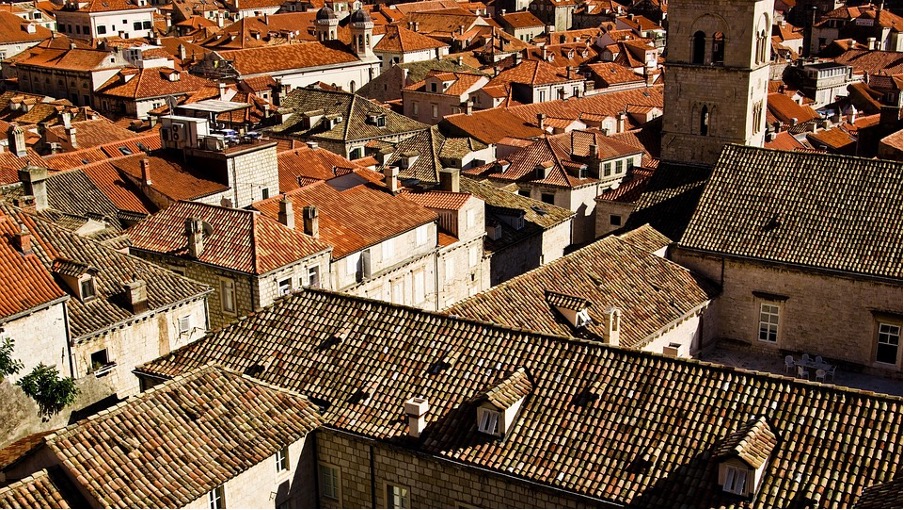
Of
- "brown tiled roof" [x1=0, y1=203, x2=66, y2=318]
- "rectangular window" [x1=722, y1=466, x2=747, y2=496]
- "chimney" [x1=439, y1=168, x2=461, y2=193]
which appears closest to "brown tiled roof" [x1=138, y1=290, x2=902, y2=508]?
"rectangular window" [x1=722, y1=466, x2=747, y2=496]

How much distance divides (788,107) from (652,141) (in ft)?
49.3

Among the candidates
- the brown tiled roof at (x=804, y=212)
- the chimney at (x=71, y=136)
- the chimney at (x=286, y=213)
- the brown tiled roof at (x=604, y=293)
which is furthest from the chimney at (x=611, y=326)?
the chimney at (x=71, y=136)

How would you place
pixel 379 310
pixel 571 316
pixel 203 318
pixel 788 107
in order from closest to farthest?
pixel 379 310 < pixel 571 316 < pixel 203 318 < pixel 788 107

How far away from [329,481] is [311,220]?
1867cm

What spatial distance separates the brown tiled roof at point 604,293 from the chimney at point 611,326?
3.31ft

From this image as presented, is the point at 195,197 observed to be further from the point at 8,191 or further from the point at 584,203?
the point at 584,203

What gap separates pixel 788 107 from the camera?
83125 mm

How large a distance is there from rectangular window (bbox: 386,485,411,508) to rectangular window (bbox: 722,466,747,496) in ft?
26.8

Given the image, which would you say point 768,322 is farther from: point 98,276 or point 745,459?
point 98,276

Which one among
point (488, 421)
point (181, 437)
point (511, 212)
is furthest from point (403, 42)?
point (181, 437)

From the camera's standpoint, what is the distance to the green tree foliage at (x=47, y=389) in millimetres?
34562

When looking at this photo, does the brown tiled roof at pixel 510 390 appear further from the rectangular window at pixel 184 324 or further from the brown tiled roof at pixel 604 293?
the rectangular window at pixel 184 324

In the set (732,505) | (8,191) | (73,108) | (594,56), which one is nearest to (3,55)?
(73,108)

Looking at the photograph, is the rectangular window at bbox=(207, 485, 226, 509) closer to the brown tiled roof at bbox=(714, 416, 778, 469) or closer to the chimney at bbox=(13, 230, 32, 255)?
the brown tiled roof at bbox=(714, 416, 778, 469)
